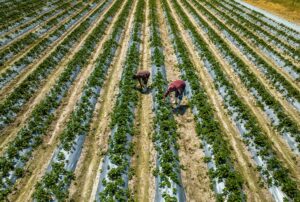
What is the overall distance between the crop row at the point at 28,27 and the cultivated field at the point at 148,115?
216mm

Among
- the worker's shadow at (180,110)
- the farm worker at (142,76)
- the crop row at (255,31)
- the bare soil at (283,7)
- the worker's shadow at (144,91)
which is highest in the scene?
the bare soil at (283,7)

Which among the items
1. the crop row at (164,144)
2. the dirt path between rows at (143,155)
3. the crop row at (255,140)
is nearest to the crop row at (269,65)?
the crop row at (255,140)

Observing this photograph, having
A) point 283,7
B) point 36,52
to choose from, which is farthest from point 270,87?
point 283,7

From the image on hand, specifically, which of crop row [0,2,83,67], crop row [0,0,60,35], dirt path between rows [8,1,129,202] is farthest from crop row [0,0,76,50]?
dirt path between rows [8,1,129,202]

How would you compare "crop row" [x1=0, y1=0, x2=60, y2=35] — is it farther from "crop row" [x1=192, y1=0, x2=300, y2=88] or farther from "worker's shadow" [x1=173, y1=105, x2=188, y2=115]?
"crop row" [x1=192, y1=0, x2=300, y2=88]

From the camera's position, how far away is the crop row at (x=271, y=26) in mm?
32000

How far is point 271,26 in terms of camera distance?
36.2 m

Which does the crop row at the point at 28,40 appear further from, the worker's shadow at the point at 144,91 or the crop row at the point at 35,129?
the worker's shadow at the point at 144,91

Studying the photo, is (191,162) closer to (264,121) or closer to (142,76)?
(264,121)

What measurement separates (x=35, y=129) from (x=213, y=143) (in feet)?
36.4

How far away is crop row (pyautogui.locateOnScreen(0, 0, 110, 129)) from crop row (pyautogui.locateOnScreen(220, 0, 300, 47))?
969 inches

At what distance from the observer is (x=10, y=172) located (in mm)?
14062

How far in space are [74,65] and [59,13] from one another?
67.6 feet

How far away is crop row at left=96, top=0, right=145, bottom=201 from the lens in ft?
42.3
